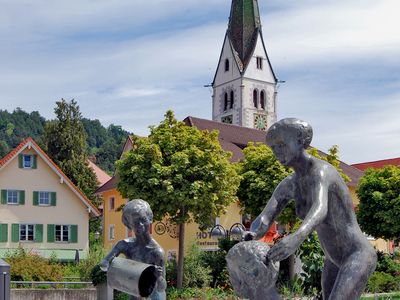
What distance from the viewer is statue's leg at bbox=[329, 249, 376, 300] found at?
4.95m

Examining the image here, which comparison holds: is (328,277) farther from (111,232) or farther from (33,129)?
(33,129)

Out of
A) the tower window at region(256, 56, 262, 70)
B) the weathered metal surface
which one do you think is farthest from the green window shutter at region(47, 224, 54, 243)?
the tower window at region(256, 56, 262, 70)

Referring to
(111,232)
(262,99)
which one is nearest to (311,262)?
(111,232)

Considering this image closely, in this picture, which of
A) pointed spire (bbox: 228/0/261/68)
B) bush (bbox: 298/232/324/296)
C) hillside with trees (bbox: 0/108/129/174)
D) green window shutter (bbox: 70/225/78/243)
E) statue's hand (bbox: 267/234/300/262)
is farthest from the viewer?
hillside with trees (bbox: 0/108/129/174)

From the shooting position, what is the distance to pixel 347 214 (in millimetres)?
5160

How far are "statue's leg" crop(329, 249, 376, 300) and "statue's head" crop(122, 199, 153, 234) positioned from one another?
222 cm

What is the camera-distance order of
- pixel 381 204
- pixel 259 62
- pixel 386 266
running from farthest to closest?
pixel 259 62 < pixel 381 204 < pixel 386 266

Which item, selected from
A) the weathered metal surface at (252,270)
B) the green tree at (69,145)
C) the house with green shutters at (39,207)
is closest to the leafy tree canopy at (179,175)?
the house with green shutters at (39,207)

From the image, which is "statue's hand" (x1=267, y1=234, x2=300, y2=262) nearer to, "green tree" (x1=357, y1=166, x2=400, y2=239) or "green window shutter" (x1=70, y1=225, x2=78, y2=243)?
"green tree" (x1=357, y1=166, x2=400, y2=239)

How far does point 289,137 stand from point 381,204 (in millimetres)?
38670

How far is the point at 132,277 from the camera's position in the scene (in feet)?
18.7

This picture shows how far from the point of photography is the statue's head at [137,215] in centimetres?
681

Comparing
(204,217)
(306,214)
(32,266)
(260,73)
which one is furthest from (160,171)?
(260,73)

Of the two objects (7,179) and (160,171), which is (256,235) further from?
(7,179)
